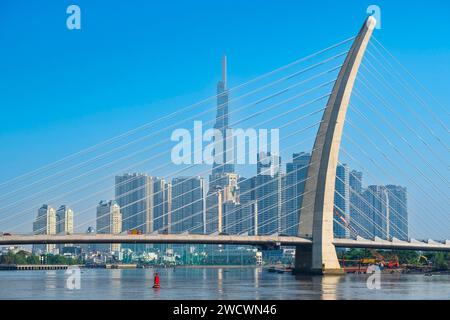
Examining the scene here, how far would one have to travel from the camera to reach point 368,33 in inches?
1718

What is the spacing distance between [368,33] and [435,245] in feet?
61.4

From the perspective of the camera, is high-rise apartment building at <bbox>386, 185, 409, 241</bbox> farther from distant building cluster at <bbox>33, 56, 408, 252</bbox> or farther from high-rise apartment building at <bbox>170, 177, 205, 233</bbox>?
high-rise apartment building at <bbox>170, 177, 205, 233</bbox>

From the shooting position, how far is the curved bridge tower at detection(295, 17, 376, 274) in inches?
1764

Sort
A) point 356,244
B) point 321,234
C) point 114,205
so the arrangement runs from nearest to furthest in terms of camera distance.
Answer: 1. point 321,234
2. point 356,244
3. point 114,205

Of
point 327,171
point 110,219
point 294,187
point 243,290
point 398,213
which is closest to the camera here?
point 243,290

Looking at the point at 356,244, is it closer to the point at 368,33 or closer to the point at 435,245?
the point at 435,245

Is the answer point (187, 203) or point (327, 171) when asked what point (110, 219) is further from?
point (327, 171)

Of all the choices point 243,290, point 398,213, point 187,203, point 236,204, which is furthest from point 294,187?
point 243,290

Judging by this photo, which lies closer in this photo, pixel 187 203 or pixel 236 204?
pixel 236 204

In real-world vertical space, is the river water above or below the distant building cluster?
below

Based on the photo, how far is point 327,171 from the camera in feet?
152

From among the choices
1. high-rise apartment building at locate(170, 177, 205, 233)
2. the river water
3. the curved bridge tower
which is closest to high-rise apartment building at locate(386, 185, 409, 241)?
high-rise apartment building at locate(170, 177, 205, 233)

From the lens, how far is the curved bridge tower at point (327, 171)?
44.8 metres
